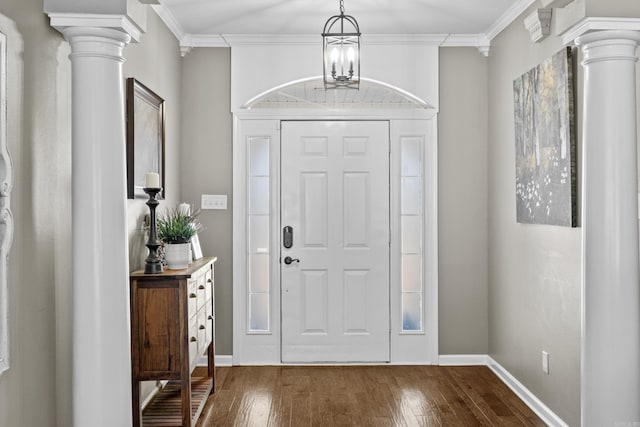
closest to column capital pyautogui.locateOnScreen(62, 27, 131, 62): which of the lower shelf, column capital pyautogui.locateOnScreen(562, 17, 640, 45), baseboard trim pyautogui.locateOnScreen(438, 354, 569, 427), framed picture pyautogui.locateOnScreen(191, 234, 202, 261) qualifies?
framed picture pyautogui.locateOnScreen(191, 234, 202, 261)

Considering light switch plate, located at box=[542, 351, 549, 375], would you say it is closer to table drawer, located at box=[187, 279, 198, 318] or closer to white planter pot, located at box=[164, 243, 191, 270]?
table drawer, located at box=[187, 279, 198, 318]

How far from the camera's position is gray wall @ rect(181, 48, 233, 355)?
187 inches

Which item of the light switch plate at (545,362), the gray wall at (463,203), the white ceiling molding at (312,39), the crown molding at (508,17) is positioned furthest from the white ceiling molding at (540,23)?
the light switch plate at (545,362)

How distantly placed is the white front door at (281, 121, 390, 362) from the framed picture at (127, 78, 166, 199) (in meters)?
1.18

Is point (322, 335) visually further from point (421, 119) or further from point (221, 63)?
point (221, 63)

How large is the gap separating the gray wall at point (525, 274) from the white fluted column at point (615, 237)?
70cm

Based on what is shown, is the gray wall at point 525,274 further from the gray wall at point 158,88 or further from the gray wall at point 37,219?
the gray wall at point 37,219

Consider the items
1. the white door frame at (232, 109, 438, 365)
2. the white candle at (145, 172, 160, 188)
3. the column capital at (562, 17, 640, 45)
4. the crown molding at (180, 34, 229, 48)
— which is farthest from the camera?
the white door frame at (232, 109, 438, 365)

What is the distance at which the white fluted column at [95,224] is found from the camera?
2.38m


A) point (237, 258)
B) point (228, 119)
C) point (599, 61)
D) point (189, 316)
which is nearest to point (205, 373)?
point (237, 258)

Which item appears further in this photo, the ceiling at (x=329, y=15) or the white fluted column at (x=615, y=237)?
the ceiling at (x=329, y=15)

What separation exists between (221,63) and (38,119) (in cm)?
259

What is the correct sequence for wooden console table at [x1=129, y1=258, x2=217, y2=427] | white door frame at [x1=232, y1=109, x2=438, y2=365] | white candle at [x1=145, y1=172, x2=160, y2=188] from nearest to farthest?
wooden console table at [x1=129, y1=258, x2=217, y2=427] < white candle at [x1=145, y1=172, x2=160, y2=188] < white door frame at [x1=232, y1=109, x2=438, y2=365]

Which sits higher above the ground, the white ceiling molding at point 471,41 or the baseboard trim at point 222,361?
the white ceiling molding at point 471,41
